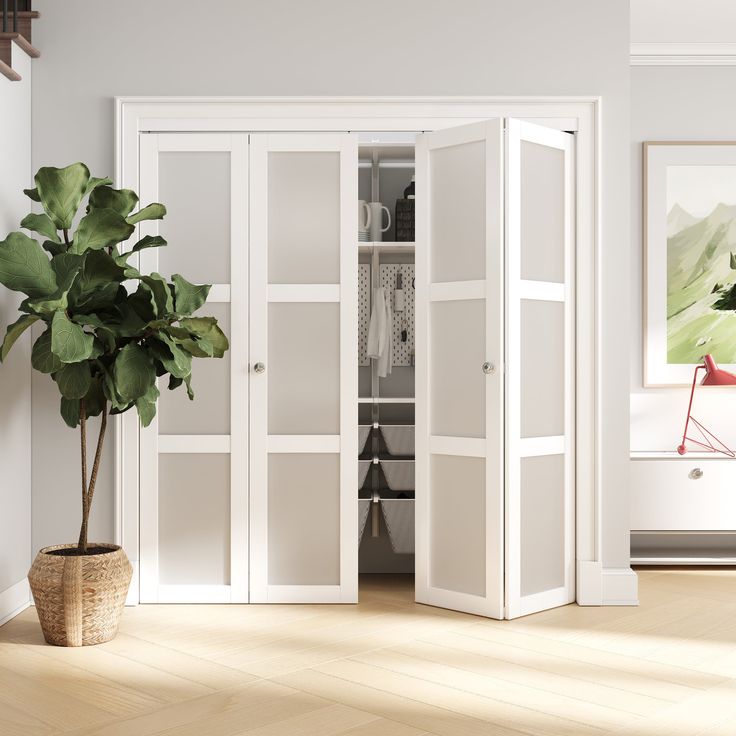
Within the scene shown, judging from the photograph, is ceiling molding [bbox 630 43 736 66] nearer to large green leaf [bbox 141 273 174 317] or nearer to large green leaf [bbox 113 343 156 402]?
large green leaf [bbox 141 273 174 317]

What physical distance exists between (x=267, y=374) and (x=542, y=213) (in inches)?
55.1

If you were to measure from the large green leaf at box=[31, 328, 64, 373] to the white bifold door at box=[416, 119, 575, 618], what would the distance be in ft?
5.06

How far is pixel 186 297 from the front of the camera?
3.38 metres

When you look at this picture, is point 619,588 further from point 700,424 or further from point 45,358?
point 45,358

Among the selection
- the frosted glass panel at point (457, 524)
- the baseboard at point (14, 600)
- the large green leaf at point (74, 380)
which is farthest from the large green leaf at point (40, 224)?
the frosted glass panel at point (457, 524)

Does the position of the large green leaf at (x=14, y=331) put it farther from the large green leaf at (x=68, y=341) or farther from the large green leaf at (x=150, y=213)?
the large green leaf at (x=150, y=213)

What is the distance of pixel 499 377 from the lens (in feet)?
11.8

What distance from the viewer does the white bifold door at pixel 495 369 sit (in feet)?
11.8

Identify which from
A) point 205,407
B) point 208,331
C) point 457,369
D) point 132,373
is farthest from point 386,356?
point 132,373

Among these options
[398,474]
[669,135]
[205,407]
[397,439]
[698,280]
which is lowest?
[398,474]

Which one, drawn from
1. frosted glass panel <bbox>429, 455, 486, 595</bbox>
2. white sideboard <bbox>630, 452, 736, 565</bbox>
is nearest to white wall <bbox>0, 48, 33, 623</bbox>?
frosted glass panel <bbox>429, 455, 486, 595</bbox>

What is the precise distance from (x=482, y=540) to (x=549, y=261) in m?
1.24

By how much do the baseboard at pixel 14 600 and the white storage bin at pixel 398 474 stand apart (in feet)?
5.74

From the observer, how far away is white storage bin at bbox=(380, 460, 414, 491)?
4.36 m
